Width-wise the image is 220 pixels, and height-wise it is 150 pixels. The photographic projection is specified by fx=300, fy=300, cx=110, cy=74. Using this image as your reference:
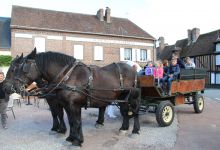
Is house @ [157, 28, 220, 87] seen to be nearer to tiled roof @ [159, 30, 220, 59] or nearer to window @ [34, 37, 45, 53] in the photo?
tiled roof @ [159, 30, 220, 59]

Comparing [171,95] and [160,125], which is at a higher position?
[171,95]

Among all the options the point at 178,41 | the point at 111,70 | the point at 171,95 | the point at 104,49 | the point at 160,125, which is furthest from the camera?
the point at 178,41

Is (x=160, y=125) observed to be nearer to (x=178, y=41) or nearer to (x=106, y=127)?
(x=106, y=127)

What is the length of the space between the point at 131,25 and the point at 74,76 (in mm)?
27144

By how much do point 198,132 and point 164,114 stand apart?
1001mm

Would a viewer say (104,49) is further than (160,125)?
Yes

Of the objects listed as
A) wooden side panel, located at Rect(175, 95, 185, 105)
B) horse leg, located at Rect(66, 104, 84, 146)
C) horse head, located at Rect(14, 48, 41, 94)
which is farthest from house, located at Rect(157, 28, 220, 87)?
horse head, located at Rect(14, 48, 41, 94)

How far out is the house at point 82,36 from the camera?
25.8 meters

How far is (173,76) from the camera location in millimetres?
8383

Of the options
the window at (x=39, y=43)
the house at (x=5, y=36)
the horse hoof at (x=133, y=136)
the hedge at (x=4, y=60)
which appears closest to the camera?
the horse hoof at (x=133, y=136)

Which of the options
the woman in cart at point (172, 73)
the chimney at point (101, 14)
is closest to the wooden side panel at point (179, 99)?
the woman in cart at point (172, 73)

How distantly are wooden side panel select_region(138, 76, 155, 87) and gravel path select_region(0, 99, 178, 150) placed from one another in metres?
1.08

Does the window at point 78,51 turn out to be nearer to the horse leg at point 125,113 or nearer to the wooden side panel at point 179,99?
the wooden side panel at point 179,99

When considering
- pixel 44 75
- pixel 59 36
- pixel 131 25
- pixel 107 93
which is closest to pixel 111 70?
pixel 107 93
